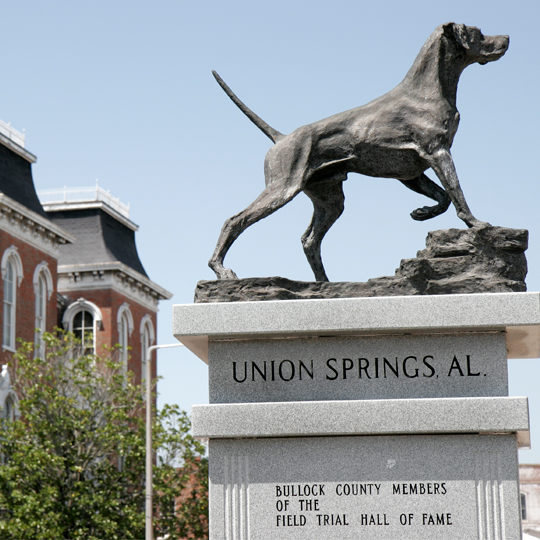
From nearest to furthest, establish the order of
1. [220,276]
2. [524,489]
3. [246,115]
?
[220,276] → [246,115] → [524,489]

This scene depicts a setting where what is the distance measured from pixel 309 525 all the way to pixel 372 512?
1.45 ft

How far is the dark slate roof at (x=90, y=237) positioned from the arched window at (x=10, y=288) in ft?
25.4

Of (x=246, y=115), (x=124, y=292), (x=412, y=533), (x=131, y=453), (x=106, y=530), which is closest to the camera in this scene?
(x=412, y=533)

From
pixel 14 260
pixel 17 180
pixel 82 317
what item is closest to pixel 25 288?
pixel 14 260

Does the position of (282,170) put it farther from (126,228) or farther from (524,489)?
(524,489)

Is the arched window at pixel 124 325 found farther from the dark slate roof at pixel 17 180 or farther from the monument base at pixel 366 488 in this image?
the monument base at pixel 366 488

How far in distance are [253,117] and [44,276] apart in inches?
1106

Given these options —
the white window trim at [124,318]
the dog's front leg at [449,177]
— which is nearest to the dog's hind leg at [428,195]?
the dog's front leg at [449,177]

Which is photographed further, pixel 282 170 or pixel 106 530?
pixel 106 530

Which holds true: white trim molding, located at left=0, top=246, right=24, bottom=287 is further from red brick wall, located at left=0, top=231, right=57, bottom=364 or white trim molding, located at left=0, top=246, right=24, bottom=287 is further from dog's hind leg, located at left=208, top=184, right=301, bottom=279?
dog's hind leg, located at left=208, top=184, right=301, bottom=279

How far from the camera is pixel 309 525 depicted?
6746 millimetres

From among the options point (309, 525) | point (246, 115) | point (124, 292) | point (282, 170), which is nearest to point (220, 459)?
point (309, 525)

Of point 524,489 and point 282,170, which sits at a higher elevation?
point 282,170

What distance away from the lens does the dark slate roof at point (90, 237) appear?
4116cm
